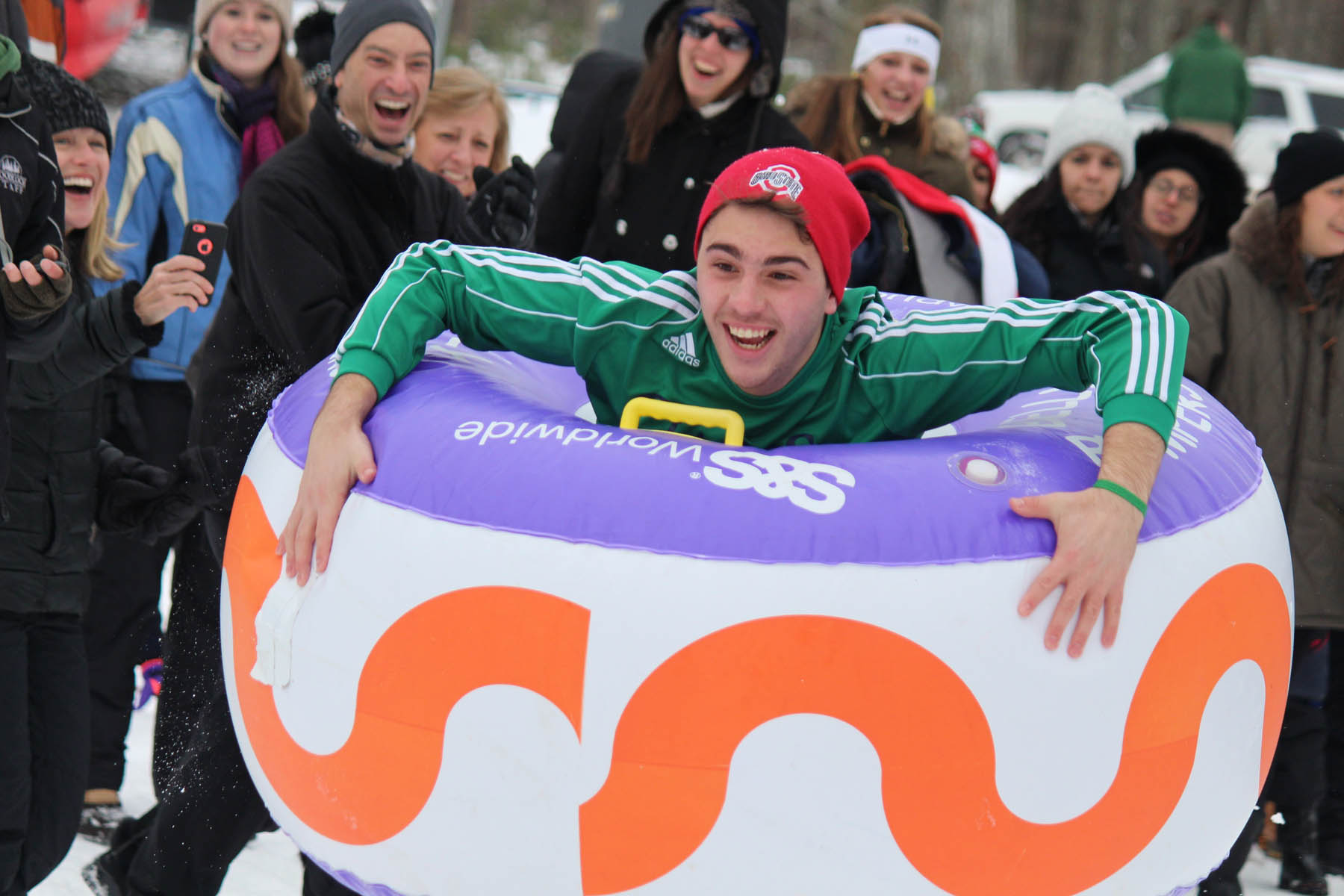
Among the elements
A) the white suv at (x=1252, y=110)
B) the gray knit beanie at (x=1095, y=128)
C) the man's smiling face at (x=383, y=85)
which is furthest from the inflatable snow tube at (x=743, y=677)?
the white suv at (x=1252, y=110)

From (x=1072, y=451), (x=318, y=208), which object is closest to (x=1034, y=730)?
(x=1072, y=451)

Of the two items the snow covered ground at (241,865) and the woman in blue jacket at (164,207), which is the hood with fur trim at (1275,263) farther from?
the snow covered ground at (241,865)

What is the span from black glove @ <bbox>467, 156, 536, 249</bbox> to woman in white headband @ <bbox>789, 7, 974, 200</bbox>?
1601mm

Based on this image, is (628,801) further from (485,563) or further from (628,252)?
(628,252)

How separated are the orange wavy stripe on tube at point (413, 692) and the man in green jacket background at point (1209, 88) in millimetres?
7183

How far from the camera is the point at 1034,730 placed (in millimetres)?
2168

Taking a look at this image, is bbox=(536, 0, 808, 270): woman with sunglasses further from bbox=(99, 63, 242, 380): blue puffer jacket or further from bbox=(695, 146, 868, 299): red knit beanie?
bbox=(695, 146, 868, 299): red knit beanie

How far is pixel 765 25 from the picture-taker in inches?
156

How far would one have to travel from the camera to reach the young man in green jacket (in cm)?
246

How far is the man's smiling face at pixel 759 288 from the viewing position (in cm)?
260

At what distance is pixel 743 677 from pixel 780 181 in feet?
3.04

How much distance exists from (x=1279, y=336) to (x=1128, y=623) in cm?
215

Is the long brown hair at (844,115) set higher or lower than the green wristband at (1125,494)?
higher

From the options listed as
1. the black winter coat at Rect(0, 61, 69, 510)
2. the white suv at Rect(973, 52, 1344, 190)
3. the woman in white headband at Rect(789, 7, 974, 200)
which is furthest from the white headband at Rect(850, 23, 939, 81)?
the white suv at Rect(973, 52, 1344, 190)
